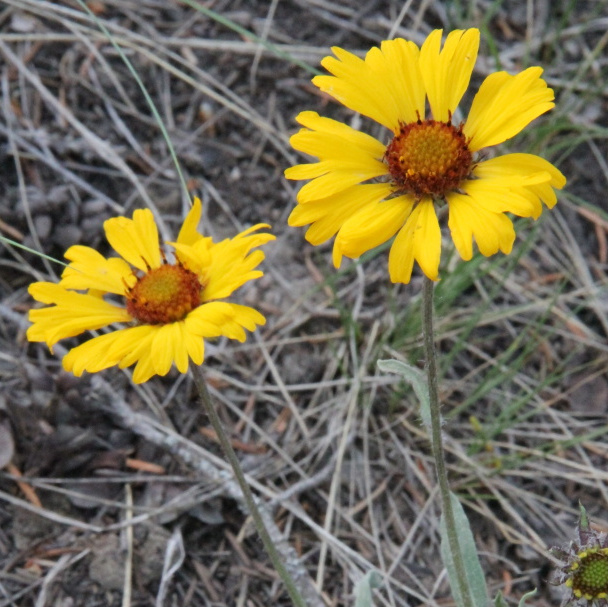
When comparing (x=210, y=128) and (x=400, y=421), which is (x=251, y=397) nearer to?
(x=400, y=421)

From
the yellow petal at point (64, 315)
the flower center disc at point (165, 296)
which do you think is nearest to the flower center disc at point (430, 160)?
the flower center disc at point (165, 296)

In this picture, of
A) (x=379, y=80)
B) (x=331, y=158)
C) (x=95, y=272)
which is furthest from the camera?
(x=95, y=272)

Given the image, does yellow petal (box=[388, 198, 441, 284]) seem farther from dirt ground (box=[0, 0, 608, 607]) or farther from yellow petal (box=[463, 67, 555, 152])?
dirt ground (box=[0, 0, 608, 607])

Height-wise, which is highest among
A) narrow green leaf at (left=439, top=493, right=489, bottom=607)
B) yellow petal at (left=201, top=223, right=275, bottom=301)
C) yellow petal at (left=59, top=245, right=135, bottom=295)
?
yellow petal at (left=201, top=223, right=275, bottom=301)

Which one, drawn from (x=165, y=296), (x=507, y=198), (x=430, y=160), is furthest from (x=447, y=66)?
(x=165, y=296)

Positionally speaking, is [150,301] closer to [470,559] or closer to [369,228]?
[369,228]

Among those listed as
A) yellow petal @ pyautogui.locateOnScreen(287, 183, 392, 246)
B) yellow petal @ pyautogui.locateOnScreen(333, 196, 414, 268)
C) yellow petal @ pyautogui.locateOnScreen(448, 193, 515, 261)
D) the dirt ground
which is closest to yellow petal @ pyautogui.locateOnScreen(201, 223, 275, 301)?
yellow petal @ pyautogui.locateOnScreen(287, 183, 392, 246)
